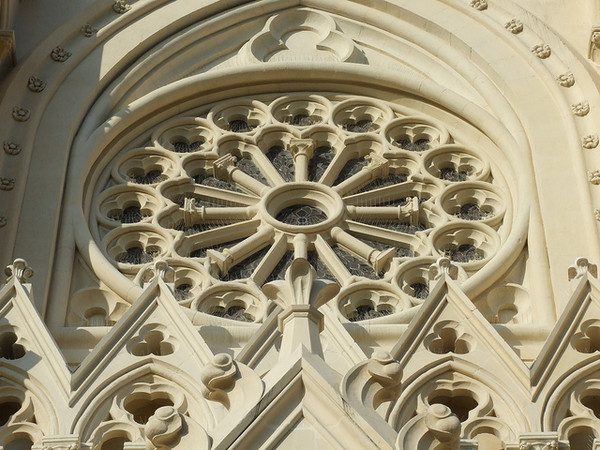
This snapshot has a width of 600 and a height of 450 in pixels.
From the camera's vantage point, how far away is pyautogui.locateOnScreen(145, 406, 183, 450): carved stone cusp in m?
13.8

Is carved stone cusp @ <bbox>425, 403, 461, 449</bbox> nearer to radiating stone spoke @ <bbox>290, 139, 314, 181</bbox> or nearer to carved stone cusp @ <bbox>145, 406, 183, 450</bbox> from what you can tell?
carved stone cusp @ <bbox>145, 406, 183, 450</bbox>

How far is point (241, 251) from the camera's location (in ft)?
67.6

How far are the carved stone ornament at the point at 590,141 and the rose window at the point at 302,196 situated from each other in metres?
1.16

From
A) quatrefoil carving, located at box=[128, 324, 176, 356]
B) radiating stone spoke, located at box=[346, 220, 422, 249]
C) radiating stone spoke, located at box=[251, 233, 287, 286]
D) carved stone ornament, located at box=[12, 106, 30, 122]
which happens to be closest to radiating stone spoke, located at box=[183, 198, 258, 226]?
radiating stone spoke, located at box=[251, 233, 287, 286]

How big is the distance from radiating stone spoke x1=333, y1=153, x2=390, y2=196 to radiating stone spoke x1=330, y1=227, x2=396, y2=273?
39.2 inches

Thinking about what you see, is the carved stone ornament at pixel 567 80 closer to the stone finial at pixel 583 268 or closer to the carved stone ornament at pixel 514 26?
the carved stone ornament at pixel 514 26

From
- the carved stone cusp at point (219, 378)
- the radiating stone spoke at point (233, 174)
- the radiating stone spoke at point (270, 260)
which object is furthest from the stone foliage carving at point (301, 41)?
the carved stone cusp at point (219, 378)

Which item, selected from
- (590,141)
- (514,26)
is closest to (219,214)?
(590,141)

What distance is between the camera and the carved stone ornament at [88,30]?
23047mm

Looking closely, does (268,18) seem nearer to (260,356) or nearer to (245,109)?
(245,109)

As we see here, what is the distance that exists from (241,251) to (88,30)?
4.28 m

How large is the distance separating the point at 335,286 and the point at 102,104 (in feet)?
25.4

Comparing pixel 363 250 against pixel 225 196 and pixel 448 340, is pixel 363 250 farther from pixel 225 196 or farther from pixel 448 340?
pixel 448 340

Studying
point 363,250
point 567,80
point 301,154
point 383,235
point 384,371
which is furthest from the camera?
point 301,154
